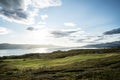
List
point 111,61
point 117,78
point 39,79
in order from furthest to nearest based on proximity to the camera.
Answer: point 111,61, point 39,79, point 117,78

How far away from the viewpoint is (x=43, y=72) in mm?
46094

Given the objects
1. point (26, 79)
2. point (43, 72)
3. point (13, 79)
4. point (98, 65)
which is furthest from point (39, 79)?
point (98, 65)

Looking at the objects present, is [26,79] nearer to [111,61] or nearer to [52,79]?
[52,79]

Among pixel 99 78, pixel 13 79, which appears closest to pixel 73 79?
pixel 99 78

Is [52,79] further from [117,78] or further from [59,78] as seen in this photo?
[117,78]

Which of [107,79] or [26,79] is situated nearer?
[107,79]

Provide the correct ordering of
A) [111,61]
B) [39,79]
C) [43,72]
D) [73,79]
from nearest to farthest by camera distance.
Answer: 1. [73,79]
2. [39,79]
3. [43,72]
4. [111,61]

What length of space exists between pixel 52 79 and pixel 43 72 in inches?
392

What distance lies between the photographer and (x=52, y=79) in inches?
1435

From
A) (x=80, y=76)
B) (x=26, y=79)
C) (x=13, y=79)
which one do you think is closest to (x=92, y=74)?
(x=80, y=76)

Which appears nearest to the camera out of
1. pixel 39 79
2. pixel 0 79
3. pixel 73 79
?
pixel 73 79

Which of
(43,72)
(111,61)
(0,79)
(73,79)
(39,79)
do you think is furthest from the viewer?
(111,61)

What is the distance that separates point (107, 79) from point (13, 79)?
18296mm

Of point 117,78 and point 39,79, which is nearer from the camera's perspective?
point 117,78
